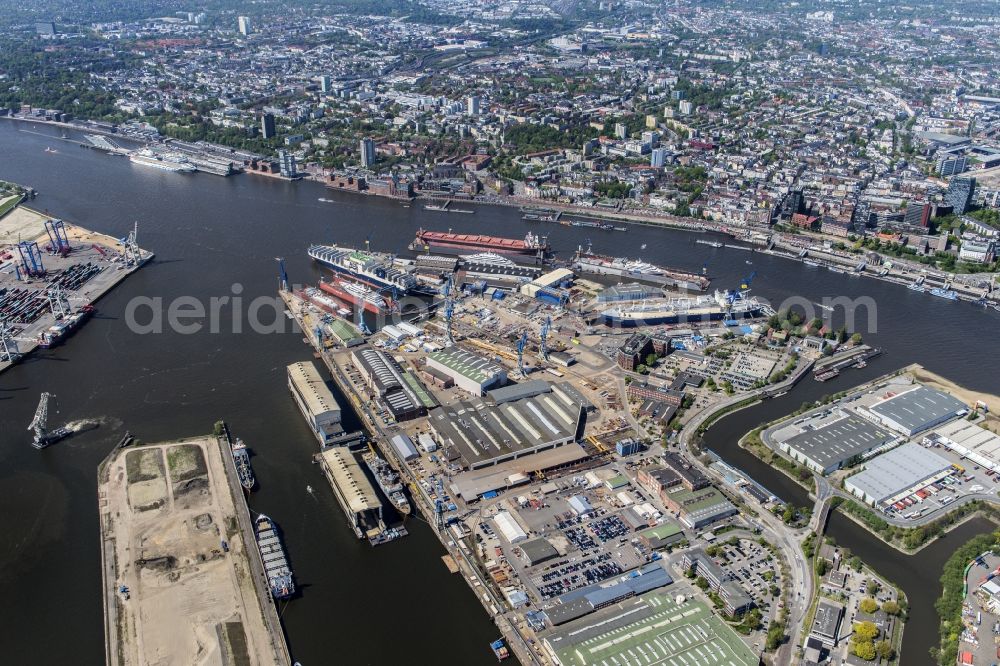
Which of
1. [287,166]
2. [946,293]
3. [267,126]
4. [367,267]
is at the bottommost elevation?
[946,293]

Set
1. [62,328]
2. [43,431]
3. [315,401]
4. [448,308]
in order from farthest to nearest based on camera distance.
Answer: [448,308]
[62,328]
[315,401]
[43,431]

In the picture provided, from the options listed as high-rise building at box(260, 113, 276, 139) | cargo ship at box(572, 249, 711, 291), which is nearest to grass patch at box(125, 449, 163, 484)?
cargo ship at box(572, 249, 711, 291)

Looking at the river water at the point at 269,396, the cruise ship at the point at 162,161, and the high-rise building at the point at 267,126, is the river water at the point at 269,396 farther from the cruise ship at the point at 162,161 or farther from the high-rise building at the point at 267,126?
the high-rise building at the point at 267,126

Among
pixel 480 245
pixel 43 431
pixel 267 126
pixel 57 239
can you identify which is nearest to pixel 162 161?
pixel 267 126

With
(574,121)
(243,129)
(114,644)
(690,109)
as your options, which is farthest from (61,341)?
(690,109)

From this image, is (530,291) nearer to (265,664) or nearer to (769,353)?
(769,353)

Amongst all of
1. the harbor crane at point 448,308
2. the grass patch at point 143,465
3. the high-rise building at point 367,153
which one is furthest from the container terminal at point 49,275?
the high-rise building at point 367,153

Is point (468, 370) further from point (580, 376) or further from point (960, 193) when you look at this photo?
point (960, 193)
